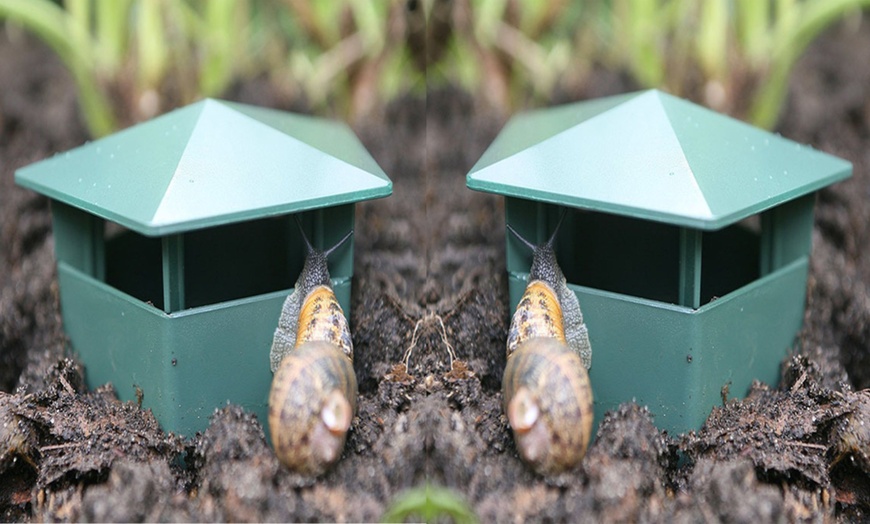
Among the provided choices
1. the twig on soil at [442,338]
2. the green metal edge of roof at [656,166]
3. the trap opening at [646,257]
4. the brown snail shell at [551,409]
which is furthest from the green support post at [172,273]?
the trap opening at [646,257]

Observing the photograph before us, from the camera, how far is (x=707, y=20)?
18.6 feet

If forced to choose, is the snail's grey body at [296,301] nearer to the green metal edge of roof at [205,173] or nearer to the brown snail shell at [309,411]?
the green metal edge of roof at [205,173]

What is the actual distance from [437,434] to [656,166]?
4.22 ft

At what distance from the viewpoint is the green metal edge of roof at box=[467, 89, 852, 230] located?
312cm

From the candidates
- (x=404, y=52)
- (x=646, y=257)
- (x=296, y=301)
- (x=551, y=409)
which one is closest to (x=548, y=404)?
(x=551, y=409)

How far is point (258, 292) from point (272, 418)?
116cm

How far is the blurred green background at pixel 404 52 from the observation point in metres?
5.66

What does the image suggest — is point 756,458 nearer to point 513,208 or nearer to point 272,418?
point 513,208

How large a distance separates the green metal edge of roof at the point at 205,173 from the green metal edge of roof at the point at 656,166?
0.63m

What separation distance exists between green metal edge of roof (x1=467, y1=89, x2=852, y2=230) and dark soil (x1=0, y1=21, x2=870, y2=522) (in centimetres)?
61

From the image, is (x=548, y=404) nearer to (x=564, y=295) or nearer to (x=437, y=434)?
(x=437, y=434)

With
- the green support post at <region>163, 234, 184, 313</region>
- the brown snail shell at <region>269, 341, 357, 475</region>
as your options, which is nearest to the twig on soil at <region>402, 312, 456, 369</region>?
the brown snail shell at <region>269, 341, 357, 475</region>

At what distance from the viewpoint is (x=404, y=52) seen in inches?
231

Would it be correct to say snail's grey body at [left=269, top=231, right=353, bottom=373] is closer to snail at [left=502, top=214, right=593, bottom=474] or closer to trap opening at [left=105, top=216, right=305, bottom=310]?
trap opening at [left=105, top=216, right=305, bottom=310]
